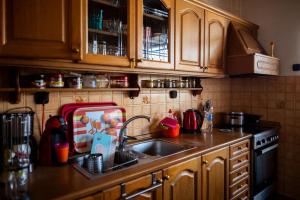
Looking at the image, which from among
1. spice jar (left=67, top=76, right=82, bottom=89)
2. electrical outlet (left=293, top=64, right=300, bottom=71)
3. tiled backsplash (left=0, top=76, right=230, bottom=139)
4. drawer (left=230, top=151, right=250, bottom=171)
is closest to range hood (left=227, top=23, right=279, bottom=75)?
electrical outlet (left=293, top=64, right=300, bottom=71)

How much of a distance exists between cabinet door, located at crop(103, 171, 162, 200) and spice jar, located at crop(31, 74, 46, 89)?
2.34 ft

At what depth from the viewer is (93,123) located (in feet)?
5.39

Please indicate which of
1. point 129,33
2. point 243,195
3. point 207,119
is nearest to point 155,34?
point 129,33

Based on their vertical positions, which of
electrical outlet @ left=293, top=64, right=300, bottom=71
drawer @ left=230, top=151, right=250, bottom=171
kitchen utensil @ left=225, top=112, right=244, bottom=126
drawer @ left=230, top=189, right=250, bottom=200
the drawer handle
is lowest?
drawer @ left=230, top=189, right=250, bottom=200

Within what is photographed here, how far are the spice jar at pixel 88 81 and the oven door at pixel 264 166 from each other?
1.67m

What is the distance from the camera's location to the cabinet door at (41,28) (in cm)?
109

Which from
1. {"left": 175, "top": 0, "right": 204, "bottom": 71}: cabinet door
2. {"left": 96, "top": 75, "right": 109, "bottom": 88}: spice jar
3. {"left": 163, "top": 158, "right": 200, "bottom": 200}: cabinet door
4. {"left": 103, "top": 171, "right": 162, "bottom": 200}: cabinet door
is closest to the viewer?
{"left": 103, "top": 171, "right": 162, "bottom": 200}: cabinet door

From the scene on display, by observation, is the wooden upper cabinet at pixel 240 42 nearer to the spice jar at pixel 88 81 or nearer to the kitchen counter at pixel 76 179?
the kitchen counter at pixel 76 179

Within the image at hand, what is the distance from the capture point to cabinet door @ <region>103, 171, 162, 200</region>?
1.14m

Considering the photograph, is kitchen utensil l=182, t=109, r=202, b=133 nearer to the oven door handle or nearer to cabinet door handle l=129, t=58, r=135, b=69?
the oven door handle

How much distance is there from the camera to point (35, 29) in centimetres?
114

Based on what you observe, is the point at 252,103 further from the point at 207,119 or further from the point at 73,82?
the point at 73,82

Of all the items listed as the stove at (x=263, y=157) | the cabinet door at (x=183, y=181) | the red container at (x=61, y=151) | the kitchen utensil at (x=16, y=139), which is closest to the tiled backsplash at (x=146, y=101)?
the kitchen utensil at (x=16, y=139)

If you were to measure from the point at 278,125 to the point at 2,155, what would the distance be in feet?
8.78
